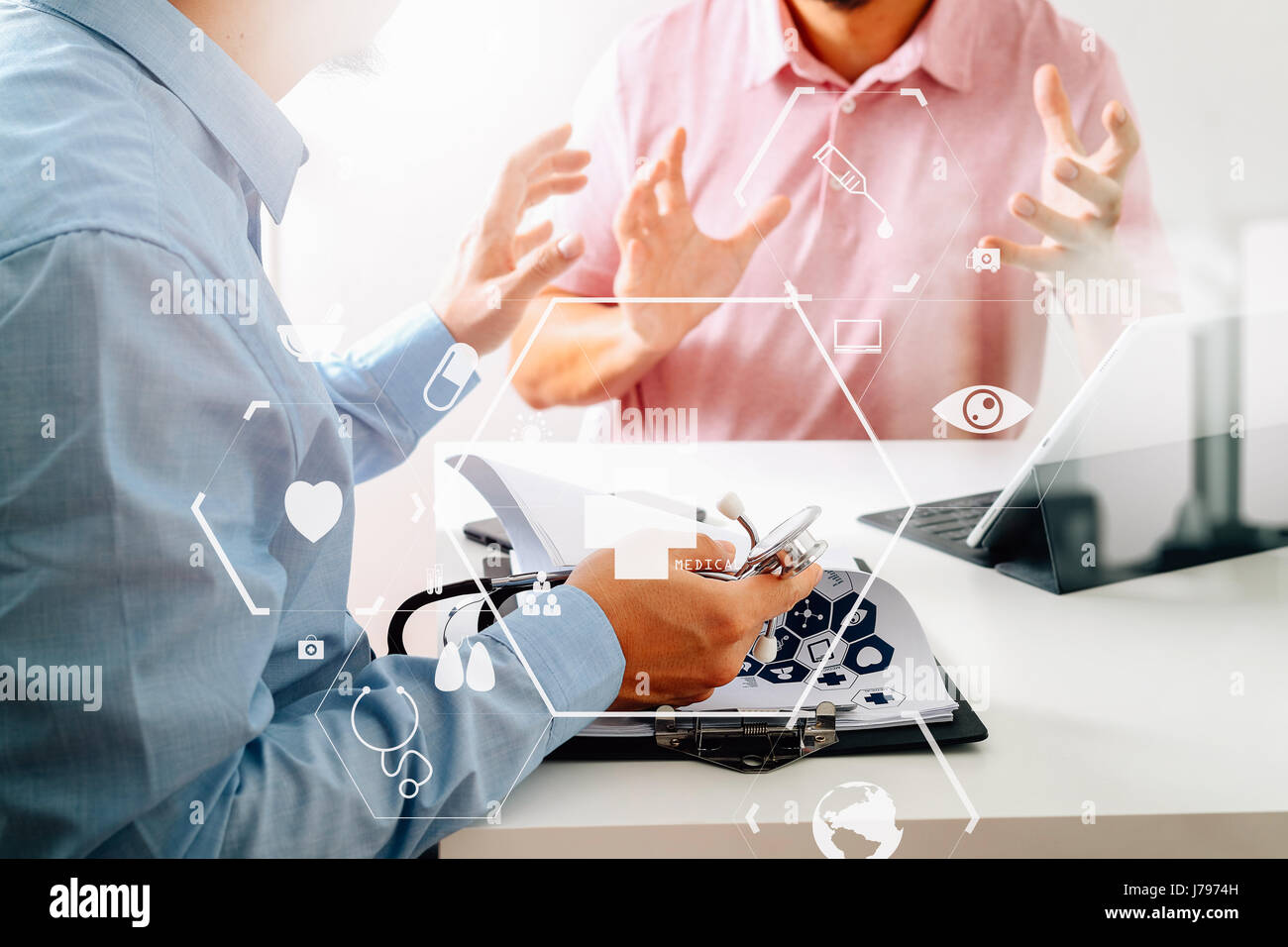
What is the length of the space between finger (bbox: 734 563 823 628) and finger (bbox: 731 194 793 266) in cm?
26

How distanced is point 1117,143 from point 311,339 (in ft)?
1.96

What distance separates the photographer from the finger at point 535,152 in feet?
2.22

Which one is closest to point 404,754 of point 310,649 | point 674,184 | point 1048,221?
point 310,649

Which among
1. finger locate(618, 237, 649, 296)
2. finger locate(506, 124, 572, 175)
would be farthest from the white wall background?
finger locate(618, 237, 649, 296)

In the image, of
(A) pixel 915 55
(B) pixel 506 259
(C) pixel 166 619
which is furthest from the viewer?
(A) pixel 915 55

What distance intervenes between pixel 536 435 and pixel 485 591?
103 millimetres

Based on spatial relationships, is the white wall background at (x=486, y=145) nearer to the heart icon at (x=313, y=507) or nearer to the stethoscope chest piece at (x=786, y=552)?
the heart icon at (x=313, y=507)

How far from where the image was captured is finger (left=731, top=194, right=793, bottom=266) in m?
0.71

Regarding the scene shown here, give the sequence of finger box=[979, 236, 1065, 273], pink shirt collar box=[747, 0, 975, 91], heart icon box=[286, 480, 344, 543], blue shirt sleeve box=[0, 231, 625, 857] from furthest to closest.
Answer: pink shirt collar box=[747, 0, 975, 91], finger box=[979, 236, 1065, 273], heart icon box=[286, 480, 344, 543], blue shirt sleeve box=[0, 231, 625, 857]

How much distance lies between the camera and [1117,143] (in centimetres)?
71

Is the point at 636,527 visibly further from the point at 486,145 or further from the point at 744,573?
the point at 486,145

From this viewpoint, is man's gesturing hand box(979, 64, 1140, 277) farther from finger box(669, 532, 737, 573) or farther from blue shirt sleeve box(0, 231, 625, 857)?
blue shirt sleeve box(0, 231, 625, 857)

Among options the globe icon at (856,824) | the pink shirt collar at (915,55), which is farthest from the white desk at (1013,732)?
the pink shirt collar at (915,55)
